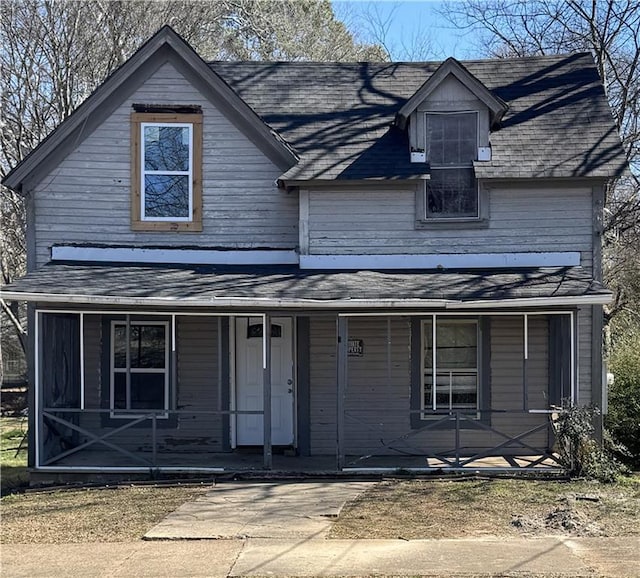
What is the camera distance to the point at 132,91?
14.2 metres

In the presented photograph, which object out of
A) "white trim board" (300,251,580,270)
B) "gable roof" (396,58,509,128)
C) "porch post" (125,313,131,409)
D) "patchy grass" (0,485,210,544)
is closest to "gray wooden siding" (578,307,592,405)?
"white trim board" (300,251,580,270)

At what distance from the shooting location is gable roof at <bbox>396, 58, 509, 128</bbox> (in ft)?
46.3

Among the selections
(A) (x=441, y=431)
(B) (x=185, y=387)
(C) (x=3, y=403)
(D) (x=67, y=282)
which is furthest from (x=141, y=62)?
(C) (x=3, y=403)

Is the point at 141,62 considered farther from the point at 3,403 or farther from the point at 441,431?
the point at 3,403

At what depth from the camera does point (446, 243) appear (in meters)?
14.0

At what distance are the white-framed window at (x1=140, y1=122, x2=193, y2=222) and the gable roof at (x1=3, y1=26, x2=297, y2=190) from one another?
72 cm

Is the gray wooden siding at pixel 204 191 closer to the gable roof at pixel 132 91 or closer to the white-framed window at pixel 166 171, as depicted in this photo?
the gable roof at pixel 132 91

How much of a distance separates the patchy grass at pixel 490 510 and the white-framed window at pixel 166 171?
592 cm

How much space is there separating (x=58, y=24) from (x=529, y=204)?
16.4m

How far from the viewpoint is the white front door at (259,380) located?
14.1m

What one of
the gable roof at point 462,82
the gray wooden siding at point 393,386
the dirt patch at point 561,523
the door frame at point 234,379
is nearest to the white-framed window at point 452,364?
the gray wooden siding at point 393,386

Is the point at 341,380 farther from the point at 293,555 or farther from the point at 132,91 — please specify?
the point at 132,91

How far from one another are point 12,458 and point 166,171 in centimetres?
646

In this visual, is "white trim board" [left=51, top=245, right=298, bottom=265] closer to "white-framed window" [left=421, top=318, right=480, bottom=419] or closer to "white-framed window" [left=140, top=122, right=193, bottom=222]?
"white-framed window" [left=140, top=122, right=193, bottom=222]
